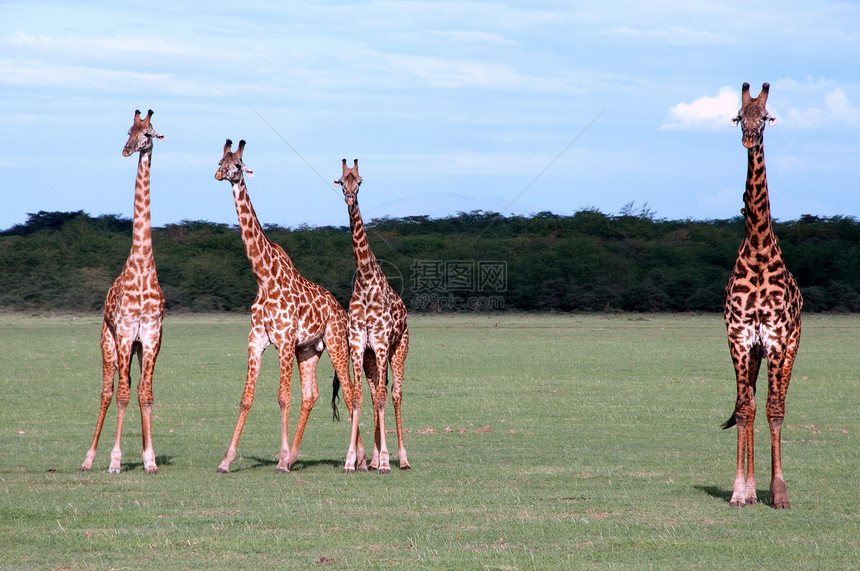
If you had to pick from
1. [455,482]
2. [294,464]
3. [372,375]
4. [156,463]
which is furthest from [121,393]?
[455,482]

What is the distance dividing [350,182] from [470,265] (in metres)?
50.7

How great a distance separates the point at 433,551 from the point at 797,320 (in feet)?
12.4

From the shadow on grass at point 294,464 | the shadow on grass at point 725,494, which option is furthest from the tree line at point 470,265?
the shadow on grass at point 725,494

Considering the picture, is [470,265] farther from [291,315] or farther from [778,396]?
[778,396]

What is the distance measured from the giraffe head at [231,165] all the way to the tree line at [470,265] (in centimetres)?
4262

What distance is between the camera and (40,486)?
10.3m

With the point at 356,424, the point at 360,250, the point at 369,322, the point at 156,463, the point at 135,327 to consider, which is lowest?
the point at 156,463

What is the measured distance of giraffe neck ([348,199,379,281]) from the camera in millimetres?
11695

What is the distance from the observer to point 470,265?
204ft

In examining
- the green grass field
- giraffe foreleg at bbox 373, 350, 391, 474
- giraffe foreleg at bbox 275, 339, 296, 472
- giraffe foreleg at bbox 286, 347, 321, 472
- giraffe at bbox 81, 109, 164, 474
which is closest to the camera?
the green grass field

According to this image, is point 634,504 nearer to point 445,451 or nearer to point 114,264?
point 445,451

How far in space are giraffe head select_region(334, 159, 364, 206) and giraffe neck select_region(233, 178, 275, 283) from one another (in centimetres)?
98

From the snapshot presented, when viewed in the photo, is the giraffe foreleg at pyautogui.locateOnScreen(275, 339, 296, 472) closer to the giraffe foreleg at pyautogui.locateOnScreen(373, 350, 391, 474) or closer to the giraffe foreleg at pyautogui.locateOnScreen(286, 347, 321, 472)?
the giraffe foreleg at pyautogui.locateOnScreen(286, 347, 321, 472)

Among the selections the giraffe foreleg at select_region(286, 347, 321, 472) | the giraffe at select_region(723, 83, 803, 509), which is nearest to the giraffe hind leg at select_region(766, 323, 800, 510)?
the giraffe at select_region(723, 83, 803, 509)
